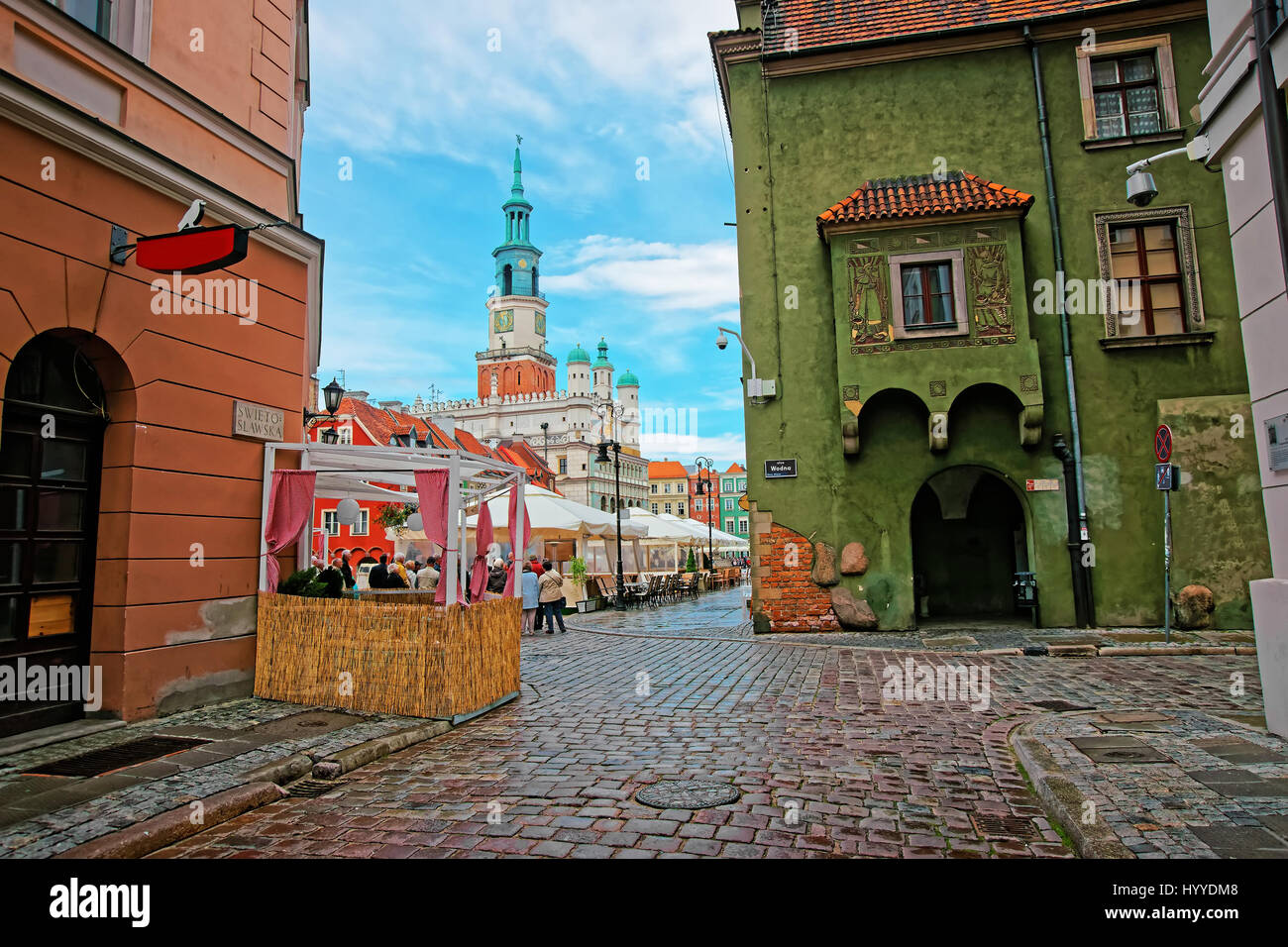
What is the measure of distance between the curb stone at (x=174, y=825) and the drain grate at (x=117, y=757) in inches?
50.8

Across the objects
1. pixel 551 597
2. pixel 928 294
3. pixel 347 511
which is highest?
pixel 928 294

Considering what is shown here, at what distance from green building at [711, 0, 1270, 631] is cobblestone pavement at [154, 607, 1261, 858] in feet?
15.7

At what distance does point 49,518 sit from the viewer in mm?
7164

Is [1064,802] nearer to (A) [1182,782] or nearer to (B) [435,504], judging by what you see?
(A) [1182,782]

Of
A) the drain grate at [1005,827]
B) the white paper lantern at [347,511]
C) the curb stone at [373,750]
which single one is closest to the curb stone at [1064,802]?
the drain grate at [1005,827]

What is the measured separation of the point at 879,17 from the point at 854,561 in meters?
11.8

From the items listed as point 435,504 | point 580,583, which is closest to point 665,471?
point 580,583

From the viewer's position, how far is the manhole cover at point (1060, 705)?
7.99 meters

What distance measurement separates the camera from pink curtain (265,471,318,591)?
8.95 meters

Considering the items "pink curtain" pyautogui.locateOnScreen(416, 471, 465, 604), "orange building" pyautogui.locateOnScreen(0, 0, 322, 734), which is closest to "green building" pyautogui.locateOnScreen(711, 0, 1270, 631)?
"pink curtain" pyautogui.locateOnScreen(416, 471, 465, 604)

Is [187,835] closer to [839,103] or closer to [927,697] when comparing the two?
[927,697]

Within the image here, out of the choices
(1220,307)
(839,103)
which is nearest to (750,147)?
(839,103)

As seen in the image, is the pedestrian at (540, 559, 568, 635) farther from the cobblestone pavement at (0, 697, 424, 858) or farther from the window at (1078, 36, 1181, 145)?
the window at (1078, 36, 1181, 145)
